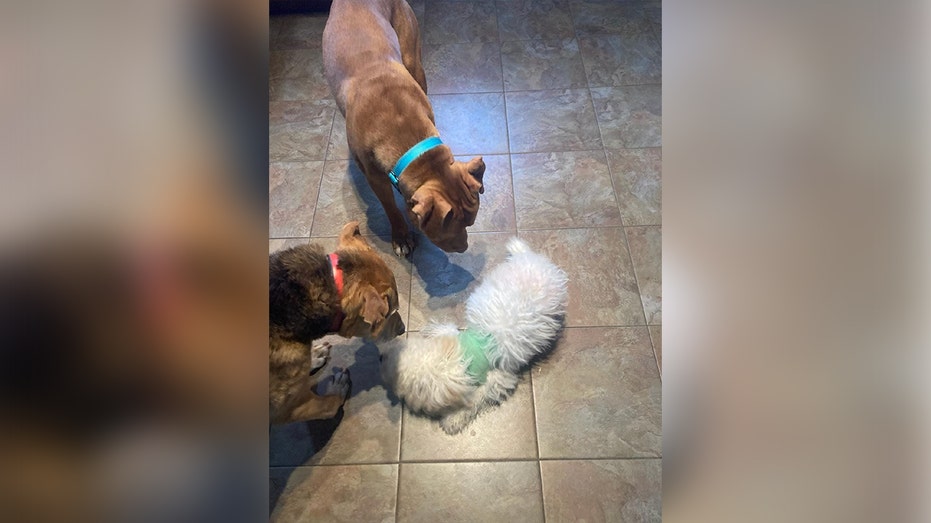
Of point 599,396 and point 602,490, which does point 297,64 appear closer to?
point 599,396

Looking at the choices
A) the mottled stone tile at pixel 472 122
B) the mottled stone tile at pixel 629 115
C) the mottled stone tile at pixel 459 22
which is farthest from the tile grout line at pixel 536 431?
the mottled stone tile at pixel 459 22

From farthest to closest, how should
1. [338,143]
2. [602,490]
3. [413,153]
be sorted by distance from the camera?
[338,143]
[413,153]
[602,490]

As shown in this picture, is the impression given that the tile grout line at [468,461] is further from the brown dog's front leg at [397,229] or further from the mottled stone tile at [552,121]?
the mottled stone tile at [552,121]

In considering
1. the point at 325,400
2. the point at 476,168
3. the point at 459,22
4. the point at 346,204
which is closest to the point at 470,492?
the point at 325,400

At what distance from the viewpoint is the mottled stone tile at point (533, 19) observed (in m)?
3.81

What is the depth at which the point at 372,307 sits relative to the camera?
65.5 inches

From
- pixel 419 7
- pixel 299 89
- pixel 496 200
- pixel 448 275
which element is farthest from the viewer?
pixel 419 7

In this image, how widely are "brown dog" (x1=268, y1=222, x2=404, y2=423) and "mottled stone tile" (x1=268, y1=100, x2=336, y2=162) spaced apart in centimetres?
131

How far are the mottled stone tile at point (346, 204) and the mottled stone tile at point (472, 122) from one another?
490 millimetres

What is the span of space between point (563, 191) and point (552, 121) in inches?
22.2
